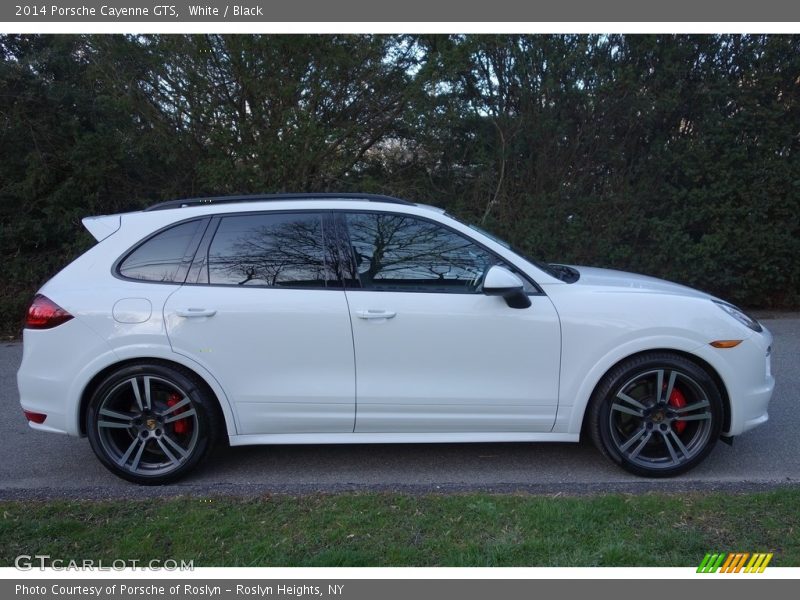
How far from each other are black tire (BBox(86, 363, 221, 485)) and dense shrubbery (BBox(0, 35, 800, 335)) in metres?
4.88

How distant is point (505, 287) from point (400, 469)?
142 centimetres

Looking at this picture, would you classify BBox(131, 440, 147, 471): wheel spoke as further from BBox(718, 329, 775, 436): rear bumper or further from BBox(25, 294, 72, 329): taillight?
BBox(718, 329, 775, 436): rear bumper

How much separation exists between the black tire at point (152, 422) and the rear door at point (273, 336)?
189 mm

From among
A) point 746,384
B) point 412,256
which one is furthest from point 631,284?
point 412,256

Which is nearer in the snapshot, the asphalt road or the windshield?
the asphalt road

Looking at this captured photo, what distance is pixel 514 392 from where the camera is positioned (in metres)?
4.15

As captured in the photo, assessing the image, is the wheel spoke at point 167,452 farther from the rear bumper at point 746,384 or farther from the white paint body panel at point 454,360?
the rear bumper at point 746,384

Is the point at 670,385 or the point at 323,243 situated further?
the point at 323,243

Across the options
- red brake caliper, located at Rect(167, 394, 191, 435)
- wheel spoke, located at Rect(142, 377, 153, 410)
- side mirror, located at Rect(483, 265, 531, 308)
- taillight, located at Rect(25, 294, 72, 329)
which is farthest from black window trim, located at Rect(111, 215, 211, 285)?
side mirror, located at Rect(483, 265, 531, 308)

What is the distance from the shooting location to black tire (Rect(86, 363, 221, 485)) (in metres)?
4.16

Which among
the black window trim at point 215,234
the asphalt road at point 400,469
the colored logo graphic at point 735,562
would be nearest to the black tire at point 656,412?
the asphalt road at point 400,469

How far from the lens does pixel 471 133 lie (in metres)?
9.11

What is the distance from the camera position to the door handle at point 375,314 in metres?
4.08

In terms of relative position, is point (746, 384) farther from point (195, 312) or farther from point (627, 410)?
point (195, 312)
